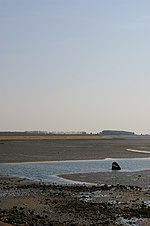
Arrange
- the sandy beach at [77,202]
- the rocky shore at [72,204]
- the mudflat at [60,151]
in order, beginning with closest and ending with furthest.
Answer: the rocky shore at [72,204] < the sandy beach at [77,202] < the mudflat at [60,151]

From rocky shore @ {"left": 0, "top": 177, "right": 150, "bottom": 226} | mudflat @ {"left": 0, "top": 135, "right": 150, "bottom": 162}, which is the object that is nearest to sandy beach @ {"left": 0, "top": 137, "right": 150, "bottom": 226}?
rocky shore @ {"left": 0, "top": 177, "right": 150, "bottom": 226}

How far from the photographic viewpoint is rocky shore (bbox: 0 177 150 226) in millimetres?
19859

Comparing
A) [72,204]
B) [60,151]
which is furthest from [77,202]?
[60,151]

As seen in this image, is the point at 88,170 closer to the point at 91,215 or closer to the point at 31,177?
the point at 31,177

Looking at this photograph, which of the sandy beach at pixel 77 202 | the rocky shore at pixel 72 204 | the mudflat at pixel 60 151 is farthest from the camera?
the mudflat at pixel 60 151

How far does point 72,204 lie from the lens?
78.9ft

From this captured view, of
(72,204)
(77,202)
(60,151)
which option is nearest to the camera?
(72,204)

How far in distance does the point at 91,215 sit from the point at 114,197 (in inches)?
247

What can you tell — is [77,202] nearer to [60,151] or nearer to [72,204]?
[72,204]

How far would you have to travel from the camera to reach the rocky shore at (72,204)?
19859 mm

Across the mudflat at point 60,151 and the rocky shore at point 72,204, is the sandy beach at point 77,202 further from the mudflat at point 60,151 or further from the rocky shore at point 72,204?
the mudflat at point 60,151

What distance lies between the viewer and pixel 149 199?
2661cm

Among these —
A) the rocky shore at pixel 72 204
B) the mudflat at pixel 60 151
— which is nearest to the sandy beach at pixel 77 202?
the rocky shore at pixel 72 204

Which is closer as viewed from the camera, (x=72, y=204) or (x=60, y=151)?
(x=72, y=204)
